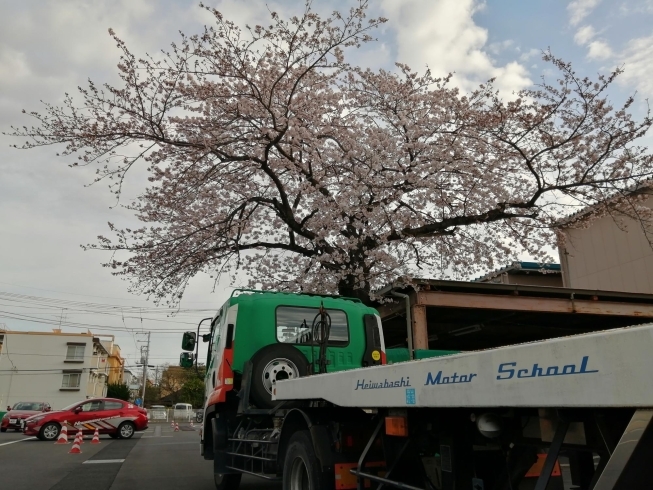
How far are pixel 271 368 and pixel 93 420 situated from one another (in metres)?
16.6

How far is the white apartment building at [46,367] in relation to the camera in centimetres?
5531

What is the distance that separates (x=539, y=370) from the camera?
95.6 inches

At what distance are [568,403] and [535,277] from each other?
76.5 feet

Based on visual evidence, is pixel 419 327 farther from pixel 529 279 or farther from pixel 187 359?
pixel 529 279

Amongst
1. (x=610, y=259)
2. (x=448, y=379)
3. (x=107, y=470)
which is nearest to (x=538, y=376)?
(x=448, y=379)

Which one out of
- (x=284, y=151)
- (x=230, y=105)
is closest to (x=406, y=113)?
(x=284, y=151)

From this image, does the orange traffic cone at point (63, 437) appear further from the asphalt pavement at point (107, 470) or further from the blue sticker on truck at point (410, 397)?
the blue sticker on truck at point (410, 397)

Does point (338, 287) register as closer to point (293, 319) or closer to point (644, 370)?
point (293, 319)

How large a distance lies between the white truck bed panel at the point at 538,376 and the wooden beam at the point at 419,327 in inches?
347

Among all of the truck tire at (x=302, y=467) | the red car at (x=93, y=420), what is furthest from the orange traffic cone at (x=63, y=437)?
the truck tire at (x=302, y=467)

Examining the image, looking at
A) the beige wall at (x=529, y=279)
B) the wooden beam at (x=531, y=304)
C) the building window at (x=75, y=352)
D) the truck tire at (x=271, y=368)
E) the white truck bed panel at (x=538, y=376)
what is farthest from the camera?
the building window at (x=75, y=352)

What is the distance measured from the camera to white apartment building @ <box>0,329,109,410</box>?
181 ft

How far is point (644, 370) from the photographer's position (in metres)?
1.99

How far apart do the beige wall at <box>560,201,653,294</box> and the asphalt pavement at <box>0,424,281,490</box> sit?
532 inches
